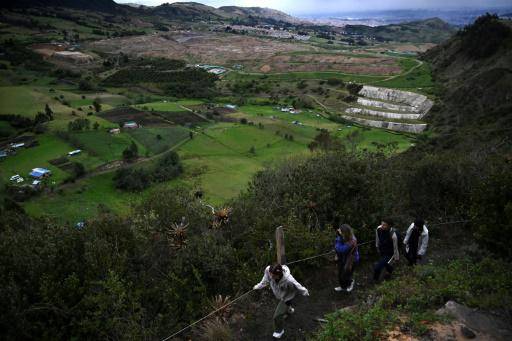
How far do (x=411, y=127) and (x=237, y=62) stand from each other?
72476 millimetres

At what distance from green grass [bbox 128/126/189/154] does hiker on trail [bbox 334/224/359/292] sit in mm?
50807

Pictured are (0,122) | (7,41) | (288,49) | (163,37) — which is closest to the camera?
(0,122)

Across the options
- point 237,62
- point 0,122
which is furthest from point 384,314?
point 237,62

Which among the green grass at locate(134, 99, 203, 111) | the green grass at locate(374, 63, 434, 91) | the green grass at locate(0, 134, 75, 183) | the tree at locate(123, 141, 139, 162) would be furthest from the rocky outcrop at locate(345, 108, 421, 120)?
the green grass at locate(0, 134, 75, 183)

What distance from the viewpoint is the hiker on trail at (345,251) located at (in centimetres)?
813

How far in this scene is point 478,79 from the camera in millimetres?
61688

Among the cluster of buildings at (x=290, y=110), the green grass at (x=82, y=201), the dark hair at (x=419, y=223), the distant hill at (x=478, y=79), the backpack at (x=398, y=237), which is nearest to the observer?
the backpack at (x=398, y=237)

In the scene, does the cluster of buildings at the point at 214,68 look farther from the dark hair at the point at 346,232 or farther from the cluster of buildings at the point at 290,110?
the dark hair at the point at 346,232

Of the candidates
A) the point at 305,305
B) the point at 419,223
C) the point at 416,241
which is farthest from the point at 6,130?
the point at 419,223

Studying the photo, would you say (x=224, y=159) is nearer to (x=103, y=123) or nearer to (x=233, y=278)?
(x=103, y=123)

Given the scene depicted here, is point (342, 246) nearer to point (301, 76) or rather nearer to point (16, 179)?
point (16, 179)

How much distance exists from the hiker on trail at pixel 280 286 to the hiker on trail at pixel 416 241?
3.51m

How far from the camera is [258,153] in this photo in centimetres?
5816

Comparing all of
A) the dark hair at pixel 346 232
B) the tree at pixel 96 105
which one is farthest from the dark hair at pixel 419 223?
the tree at pixel 96 105
